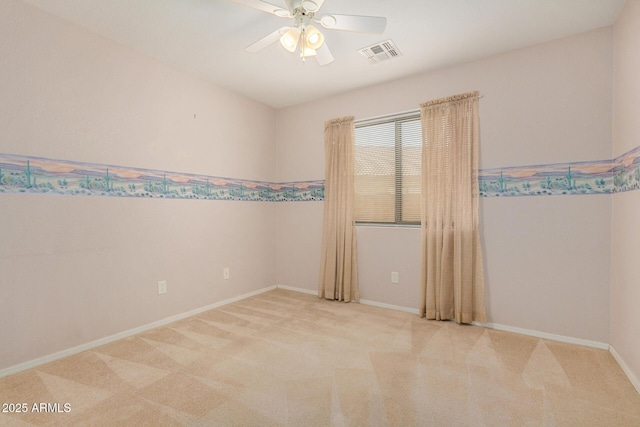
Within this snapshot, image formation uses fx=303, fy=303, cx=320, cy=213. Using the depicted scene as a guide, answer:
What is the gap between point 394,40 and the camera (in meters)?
2.50

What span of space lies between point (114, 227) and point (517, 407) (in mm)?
3072

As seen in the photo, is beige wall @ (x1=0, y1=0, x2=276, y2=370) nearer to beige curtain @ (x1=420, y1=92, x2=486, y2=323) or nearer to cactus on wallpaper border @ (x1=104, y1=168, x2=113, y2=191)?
cactus on wallpaper border @ (x1=104, y1=168, x2=113, y2=191)

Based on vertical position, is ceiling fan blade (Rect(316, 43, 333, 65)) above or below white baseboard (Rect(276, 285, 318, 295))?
above

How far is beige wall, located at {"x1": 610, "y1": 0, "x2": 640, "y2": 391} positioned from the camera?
6.22ft

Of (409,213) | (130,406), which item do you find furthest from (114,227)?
(409,213)

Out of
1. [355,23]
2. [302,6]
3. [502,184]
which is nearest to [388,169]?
[502,184]

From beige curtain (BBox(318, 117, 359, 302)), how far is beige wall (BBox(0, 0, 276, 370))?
110 cm

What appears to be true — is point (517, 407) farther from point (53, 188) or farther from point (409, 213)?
point (53, 188)

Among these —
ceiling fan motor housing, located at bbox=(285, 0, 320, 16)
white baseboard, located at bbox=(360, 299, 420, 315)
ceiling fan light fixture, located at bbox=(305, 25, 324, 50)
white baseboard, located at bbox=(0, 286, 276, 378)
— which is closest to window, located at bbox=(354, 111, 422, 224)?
white baseboard, located at bbox=(360, 299, 420, 315)

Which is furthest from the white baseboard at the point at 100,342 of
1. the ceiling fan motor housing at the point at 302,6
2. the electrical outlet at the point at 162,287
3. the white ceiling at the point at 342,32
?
the ceiling fan motor housing at the point at 302,6

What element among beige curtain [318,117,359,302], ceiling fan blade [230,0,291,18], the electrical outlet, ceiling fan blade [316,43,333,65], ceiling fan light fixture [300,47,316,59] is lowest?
the electrical outlet

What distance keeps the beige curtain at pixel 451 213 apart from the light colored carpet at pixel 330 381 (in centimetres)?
28

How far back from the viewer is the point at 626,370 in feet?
6.48

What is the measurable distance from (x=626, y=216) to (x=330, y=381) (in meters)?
2.26
